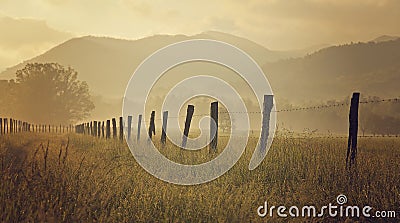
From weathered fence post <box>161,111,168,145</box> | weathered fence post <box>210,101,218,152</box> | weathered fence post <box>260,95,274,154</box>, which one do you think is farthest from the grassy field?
weathered fence post <box>161,111,168,145</box>

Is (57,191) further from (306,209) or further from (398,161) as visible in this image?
(398,161)

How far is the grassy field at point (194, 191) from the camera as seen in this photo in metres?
6.29

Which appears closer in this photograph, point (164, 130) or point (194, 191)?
point (194, 191)

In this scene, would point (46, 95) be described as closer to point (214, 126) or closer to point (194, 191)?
point (214, 126)

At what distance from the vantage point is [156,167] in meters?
10.8

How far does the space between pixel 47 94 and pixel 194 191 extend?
62709 mm

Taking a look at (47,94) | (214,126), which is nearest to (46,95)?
(47,94)

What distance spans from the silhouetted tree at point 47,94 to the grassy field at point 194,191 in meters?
60.1

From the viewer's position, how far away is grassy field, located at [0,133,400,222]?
20.6 ft

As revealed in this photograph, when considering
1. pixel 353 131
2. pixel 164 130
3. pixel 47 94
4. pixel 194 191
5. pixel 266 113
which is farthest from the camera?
pixel 47 94

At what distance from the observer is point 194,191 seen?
820 centimetres

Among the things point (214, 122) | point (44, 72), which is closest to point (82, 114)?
point (44, 72)

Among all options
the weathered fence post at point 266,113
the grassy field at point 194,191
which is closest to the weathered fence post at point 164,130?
the weathered fence post at point 266,113

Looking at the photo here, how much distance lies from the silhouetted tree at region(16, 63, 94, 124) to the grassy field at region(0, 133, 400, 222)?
60.1 metres
